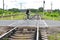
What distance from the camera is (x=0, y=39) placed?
1022 cm

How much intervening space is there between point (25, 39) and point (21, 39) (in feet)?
0.81

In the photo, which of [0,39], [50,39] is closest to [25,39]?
[50,39]

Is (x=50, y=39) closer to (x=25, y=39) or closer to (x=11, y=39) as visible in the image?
(x=25, y=39)

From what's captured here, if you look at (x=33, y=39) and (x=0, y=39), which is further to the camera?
(x=33, y=39)

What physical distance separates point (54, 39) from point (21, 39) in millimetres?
1921

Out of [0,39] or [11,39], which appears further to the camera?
[11,39]

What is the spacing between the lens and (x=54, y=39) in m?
12.1

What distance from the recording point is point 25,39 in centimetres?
1238

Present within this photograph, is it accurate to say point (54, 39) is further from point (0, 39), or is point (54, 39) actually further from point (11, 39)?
point (0, 39)

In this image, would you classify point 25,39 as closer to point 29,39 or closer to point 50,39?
point 29,39

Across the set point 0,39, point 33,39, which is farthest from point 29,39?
point 0,39

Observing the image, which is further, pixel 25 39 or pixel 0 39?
pixel 25 39

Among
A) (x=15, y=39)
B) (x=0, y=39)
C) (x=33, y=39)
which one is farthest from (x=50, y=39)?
(x=0, y=39)

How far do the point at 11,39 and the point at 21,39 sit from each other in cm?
60
